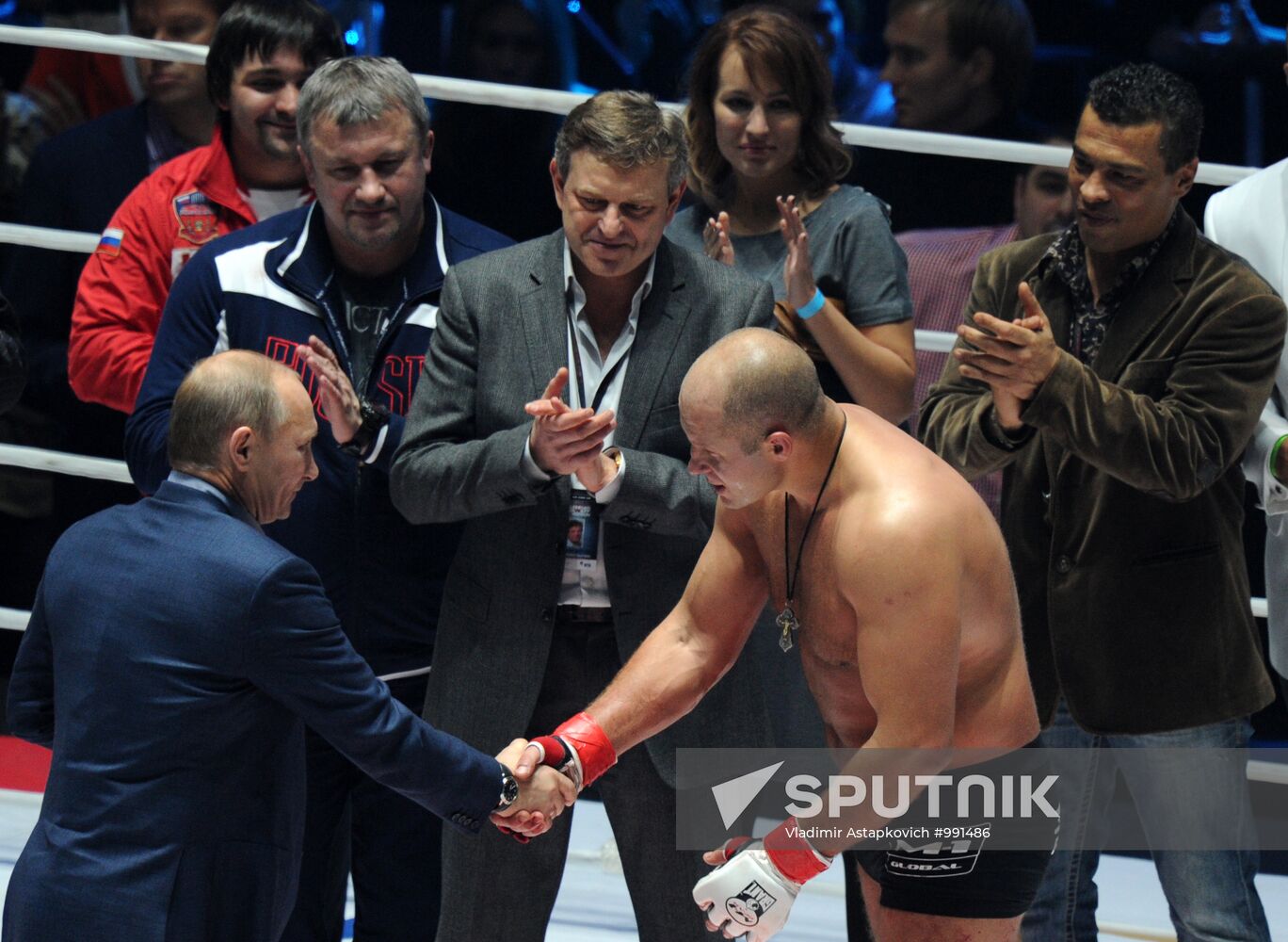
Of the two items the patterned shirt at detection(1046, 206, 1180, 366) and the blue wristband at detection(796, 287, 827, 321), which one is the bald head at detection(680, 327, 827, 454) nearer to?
the blue wristband at detection(796, 287, 827, 321)

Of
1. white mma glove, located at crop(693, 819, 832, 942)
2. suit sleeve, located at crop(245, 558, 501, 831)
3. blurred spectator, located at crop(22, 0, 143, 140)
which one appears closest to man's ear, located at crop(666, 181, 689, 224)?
suit sleeve, located at crop(245, 558, 501, 831)

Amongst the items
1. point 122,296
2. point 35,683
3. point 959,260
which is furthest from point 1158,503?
point 122,296

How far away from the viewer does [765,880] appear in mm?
2436

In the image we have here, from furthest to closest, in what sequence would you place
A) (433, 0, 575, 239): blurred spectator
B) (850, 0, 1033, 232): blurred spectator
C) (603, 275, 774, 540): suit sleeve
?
(433, 0, 575, 239): blurred spectator, (850, 0, 1033, 232): blurred spectator, (603, 275, 774, 540): suit sleeve

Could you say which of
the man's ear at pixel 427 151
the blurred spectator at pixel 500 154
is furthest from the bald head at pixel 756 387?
the blurred spectator at pixel 500 154

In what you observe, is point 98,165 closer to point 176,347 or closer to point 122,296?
point 122,296

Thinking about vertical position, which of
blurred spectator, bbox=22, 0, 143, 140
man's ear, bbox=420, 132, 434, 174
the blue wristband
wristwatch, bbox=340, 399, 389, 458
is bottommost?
wristwatch, bbox=340, 399, 389, 458

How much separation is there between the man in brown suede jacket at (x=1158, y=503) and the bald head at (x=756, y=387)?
0.38 metres

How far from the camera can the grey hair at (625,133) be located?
268 centimetres

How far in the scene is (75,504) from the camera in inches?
164

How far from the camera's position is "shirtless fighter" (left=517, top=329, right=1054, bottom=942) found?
2.36 m

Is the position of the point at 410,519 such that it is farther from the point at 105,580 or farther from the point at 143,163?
the point at 143,163

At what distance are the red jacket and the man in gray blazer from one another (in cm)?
61

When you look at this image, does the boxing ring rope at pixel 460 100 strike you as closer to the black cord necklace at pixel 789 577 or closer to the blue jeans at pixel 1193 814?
the blue jeans at pixel 1193 814
